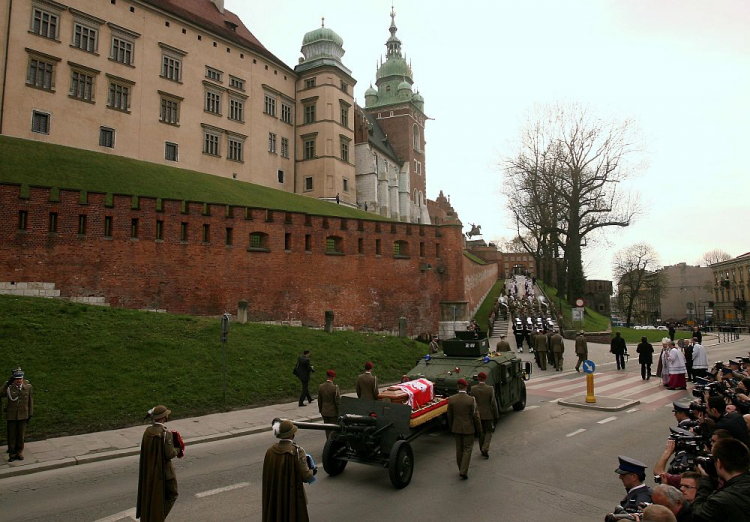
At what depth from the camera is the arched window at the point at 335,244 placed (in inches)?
1055

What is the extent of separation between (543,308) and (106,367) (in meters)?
29.6

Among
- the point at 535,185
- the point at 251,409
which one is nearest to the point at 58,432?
the point at 251,409

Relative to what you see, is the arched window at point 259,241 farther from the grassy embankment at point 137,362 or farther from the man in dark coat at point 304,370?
the man in dark coat at point 304,370

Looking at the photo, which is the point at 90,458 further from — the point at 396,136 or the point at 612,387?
the point at 396,136

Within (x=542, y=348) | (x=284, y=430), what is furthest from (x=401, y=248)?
(x=284, y=430)

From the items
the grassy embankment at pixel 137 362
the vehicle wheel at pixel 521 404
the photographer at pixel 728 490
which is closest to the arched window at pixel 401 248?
the grassy embankment at pixel 137 362

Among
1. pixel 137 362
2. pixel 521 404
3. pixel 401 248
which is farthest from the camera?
pixel 401 248

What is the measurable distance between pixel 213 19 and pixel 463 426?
160 ft

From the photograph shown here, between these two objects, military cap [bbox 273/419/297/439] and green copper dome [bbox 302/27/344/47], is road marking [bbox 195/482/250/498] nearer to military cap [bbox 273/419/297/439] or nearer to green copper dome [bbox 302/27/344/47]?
military cap [bbox 273/419/297/439]

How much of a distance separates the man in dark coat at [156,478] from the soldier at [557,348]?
721 inches

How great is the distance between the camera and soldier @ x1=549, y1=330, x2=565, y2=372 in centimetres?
2091

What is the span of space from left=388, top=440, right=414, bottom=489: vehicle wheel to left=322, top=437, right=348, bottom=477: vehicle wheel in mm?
1007

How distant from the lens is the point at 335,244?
27141mm

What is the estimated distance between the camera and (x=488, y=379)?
11.1 metres
